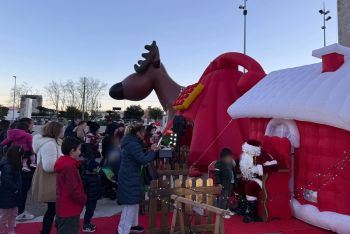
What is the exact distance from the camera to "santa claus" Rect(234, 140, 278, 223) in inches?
223

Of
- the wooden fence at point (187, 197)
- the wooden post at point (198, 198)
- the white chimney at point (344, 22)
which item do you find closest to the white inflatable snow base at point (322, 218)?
the wooden fence at point (187, 197)

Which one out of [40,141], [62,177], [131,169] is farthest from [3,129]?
[62,177]

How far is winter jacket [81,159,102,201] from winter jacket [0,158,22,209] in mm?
946

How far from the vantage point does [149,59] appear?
477 inches

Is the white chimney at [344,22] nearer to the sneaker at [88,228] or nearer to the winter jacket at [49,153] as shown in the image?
the sneaker at [88,228]

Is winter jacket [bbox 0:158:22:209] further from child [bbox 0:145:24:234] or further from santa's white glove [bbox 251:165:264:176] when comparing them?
santa's white glove [bbox 251:165:264:176]

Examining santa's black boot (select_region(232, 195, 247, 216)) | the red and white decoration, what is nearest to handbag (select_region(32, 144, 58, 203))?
santa's black boot (select_region(232, 195, 247, 216))

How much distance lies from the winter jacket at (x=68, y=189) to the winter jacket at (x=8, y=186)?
1.15 m

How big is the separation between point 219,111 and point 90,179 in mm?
5218

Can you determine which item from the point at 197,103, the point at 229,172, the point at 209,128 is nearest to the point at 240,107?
the point at 229,172

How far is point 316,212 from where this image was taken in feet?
17.2

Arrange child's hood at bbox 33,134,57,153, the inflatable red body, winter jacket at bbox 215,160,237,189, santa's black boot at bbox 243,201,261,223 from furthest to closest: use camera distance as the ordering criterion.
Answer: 1. the inflatable red body
2. winter jacket at bbox 215,160,237,189
3. santa's black boot at bbox 243,201,261,223
4. child's hood at bbox 33,134,57,153

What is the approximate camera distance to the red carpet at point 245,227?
5137 millimetres

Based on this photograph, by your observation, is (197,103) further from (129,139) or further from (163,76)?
(129,139)
